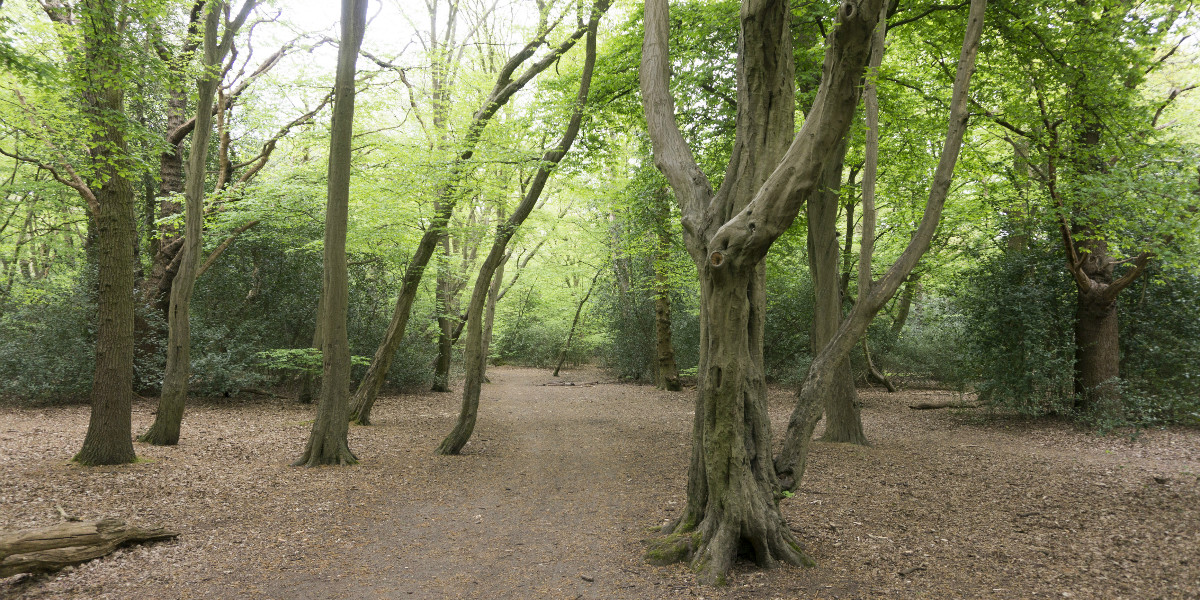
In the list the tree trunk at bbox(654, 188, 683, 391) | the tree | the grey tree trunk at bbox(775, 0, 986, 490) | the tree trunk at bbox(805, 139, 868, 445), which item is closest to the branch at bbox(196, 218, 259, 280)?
the tree trunk at bbox(654, 188, 683, 391)

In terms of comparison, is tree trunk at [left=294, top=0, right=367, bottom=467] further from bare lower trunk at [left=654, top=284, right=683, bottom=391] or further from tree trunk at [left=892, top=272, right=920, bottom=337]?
tree trunk at [left=892, top=272, right=920, bottom=337]

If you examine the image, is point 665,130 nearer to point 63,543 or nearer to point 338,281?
point 338,281

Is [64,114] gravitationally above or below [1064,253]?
above

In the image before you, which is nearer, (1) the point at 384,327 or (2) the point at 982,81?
(2) the point at 982,81

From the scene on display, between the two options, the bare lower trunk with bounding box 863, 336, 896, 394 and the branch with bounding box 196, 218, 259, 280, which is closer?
the branch with bounding box 196, 218, 259, 280

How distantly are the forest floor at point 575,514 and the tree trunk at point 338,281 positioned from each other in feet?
1.26

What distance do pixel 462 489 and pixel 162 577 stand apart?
124 inches

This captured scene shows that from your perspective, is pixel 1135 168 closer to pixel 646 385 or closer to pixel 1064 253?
pixel 1064 253

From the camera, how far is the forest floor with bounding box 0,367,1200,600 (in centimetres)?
392

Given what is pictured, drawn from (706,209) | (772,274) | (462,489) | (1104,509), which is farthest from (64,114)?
(772,274)

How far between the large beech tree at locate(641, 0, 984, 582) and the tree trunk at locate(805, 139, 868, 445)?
12.3 ft

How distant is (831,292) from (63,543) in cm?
866

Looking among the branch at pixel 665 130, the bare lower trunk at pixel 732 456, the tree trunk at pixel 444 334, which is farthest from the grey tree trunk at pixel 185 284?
the tree trunk at pixel 444 334

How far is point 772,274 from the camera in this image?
15234 millimetres
